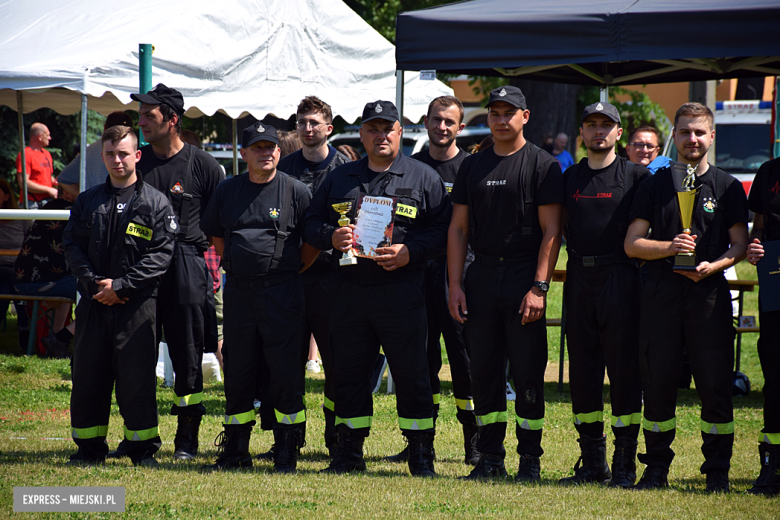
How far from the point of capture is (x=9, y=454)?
5.60 m

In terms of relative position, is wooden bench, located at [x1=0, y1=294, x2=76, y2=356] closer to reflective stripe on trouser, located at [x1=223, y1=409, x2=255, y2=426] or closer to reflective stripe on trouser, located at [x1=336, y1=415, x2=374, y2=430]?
reflective stripe on trouser, located at [x1=223, y1=409, x2=255, y2=426]

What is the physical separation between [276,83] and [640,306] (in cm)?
591

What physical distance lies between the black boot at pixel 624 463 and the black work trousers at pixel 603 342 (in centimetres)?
5

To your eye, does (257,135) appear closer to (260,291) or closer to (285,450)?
(260,291)

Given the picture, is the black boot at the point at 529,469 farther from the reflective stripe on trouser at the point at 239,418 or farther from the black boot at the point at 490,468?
the reflective stripe on trouser at the point at 239,418

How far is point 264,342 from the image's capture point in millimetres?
5203

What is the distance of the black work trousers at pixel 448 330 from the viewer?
18.9 ft

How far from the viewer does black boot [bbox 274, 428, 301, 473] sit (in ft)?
17.3

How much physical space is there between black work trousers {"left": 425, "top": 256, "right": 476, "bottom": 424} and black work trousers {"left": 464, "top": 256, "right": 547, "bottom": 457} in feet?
1.91

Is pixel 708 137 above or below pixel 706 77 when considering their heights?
below

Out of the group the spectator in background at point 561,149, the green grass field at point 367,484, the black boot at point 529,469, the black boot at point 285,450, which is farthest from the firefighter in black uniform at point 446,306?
the spectator in background at point 561,149

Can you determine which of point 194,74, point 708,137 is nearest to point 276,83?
point 194,74

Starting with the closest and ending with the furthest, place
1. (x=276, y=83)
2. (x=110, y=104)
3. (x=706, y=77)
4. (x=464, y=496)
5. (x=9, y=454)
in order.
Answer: (x=464, y=496) → (x=9, y=454) → (x=706, y=77) → (x=276, y=83) → (x=110, y=104)

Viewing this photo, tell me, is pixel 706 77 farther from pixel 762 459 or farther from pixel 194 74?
pixel 194 74
